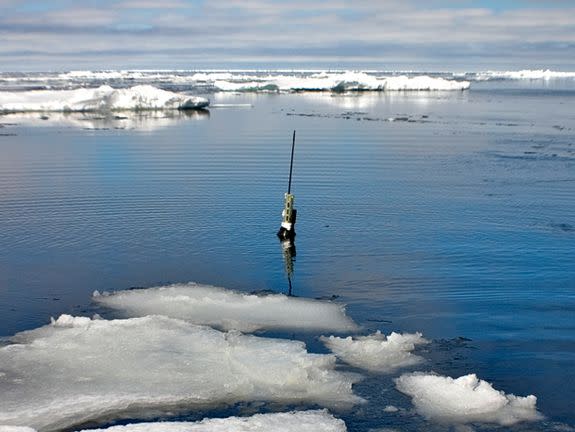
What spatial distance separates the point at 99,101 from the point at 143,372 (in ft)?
165

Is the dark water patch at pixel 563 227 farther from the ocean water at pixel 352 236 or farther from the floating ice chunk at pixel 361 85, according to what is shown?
the floating ice chunk at pixel 361 85

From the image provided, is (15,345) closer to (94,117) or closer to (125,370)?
(125,370)

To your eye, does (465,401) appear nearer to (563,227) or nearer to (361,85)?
(563,227)

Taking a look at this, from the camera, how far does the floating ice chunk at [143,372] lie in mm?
9055

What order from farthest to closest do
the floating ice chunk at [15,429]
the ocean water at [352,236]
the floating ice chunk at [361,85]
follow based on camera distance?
the floating ice chunk at [361,85], the ocean water at [352,236], the floating ice chunk at [15,429]

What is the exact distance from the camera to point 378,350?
10.8 metres

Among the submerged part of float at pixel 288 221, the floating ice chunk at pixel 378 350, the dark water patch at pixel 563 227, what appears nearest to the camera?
the floating ice chunk at pixel 378 350

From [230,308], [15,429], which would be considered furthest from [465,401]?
[15,429]

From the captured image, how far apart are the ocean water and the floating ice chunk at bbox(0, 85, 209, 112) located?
803 inches

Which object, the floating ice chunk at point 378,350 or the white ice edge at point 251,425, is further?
the floating ice chunk at point 378,350

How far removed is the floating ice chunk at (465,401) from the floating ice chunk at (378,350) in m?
0.68

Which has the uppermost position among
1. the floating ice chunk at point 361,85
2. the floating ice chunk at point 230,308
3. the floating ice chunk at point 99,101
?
the floating ice chunk at point 361,85

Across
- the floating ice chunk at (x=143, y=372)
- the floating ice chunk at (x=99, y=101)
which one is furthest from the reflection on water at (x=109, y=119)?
the floating ice chunk at (x=143, y=372)

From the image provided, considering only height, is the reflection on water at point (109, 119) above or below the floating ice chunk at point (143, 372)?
above
